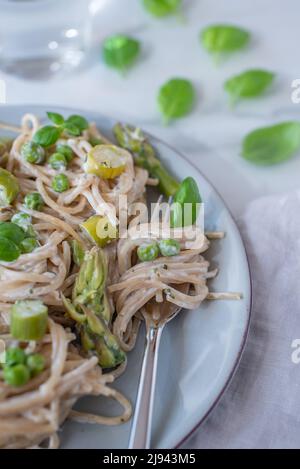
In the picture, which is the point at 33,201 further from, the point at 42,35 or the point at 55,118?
the point at 42,35

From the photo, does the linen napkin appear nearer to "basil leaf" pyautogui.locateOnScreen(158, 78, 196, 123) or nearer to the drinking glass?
"basil leaf" pyautogui.locateOnScreen(158, 78, 196, 123)

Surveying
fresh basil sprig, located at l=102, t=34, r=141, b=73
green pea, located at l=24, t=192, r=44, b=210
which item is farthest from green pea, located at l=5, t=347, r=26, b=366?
fresh basil sprig, located at l=102, t=34, r=141, b=73

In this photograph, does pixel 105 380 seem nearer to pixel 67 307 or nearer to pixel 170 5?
pixel 67 307

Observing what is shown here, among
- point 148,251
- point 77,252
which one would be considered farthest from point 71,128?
point 148,251

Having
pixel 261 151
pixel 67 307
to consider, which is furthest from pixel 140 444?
pixel 261 151

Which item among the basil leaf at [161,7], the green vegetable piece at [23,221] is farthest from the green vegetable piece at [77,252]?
the basil leaf at [161,7]

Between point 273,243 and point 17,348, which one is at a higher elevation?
point 273,243
